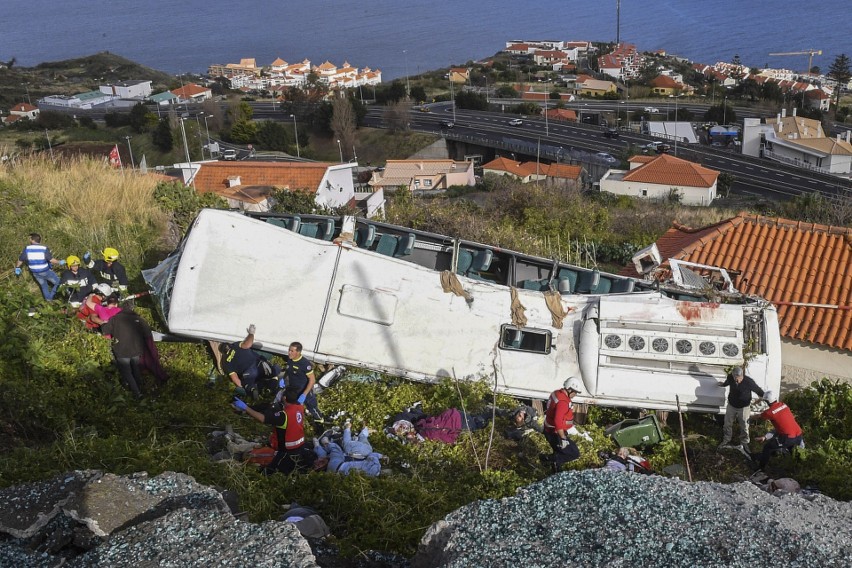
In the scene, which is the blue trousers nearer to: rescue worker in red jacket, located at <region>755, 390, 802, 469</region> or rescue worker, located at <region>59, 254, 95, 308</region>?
rescue worker, located at <region>59, 254, 95, 308</region>

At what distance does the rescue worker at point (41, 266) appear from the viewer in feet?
28.6

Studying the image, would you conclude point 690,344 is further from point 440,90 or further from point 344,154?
point 440,90

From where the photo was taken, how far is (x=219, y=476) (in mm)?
5652

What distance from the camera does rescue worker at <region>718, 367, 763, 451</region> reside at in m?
7.36

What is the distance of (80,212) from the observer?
35.7ft

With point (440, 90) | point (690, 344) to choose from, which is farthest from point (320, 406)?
point (440, 90)

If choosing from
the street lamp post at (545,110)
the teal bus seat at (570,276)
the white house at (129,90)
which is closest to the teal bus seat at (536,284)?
the teal bus seat at (570,276)

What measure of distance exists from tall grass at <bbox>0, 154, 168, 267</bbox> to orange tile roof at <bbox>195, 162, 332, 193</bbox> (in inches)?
500

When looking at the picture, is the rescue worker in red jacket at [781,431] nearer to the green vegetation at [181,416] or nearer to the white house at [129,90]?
the green vegetation at [181,416]

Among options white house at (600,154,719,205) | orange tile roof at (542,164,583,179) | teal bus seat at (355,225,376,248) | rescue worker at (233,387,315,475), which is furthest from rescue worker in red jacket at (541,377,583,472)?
orange tile roof at (542,164,583,179)

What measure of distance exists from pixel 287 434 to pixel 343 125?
66780 mm

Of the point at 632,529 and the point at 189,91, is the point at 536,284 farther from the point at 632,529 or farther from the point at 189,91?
the point at 189,91

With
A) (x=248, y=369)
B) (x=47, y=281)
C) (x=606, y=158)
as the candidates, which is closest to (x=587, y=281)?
(x=248, y=369)

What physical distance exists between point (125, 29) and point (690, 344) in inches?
7557
